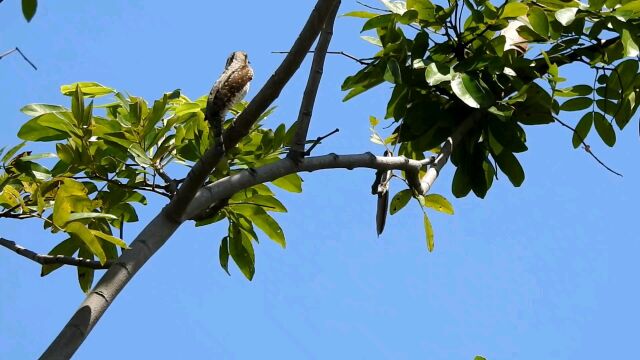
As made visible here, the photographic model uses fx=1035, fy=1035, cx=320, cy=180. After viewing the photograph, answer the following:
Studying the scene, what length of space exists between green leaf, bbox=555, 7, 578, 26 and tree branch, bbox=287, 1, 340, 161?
912 millimetres

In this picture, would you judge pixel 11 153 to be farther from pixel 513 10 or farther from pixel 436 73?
pixel 513 10

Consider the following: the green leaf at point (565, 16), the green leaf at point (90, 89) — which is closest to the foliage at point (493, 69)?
the green leaf at point (565, 16)

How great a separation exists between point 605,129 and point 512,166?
1.39 ft

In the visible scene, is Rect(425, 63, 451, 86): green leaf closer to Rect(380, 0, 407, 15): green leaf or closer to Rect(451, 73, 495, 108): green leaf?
Rect(451, 73, 495, 108): green leaf

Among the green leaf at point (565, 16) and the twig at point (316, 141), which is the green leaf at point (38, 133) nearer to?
the twig at point (316, 141)

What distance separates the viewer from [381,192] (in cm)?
384

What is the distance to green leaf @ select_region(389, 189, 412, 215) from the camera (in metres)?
4.13

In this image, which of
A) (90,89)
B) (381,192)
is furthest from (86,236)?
(381,192)

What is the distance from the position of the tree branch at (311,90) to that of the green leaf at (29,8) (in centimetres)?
97

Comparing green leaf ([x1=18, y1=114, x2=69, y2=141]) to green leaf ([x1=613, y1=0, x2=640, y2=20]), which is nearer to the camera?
green leaf ([x1=18, y1=114, x2=69, y2=141])

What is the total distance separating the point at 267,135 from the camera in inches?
143

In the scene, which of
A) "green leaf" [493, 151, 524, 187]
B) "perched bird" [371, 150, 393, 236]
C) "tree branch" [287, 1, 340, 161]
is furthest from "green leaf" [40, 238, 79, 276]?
"green leaf" [493, 151, 524, 187]

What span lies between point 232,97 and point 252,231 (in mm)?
673

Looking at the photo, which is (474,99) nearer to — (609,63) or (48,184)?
(609,63)
